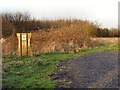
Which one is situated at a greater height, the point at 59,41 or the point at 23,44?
the point at 59,41

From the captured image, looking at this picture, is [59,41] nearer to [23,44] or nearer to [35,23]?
[23,44]

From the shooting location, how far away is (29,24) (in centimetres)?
2330

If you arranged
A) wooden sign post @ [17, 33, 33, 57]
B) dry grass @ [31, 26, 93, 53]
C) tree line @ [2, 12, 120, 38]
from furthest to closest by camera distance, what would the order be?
tree line @ [2, 12, 120, 38], dry grass @ [31, 26, 93, 53], wooden sign post @ [17, 33, 33, 57]

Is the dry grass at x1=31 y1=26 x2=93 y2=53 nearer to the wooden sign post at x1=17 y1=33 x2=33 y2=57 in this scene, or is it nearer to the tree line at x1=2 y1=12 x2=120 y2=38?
the wooden sign post at x1=17 y1=33 x2=33 y2=57

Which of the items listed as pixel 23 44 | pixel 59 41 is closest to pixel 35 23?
pixel 59 41

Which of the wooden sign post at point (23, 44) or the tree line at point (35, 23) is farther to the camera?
the tree line at point (35, 23)

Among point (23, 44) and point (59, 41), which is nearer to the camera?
point (23, 44)

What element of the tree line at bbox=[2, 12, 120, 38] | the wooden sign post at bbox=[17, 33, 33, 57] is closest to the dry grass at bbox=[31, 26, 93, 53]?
the wooden sign post at bbox=[17, 33, 33, 57]

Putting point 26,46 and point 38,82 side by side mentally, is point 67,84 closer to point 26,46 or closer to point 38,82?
point 38,82

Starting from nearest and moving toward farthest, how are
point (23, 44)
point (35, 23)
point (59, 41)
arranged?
point (23, 44) → point (59, 41) → point (35, 23)

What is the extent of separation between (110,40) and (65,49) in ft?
33.2

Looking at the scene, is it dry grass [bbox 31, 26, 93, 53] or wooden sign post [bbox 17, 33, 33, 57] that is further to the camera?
dry grass [bbox 31, 26, 93, 53]

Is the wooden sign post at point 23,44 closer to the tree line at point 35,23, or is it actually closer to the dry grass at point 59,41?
the dry grass at point 59,41

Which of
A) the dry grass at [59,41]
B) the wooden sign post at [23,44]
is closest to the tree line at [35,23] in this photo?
the dry grass at [59,41]
